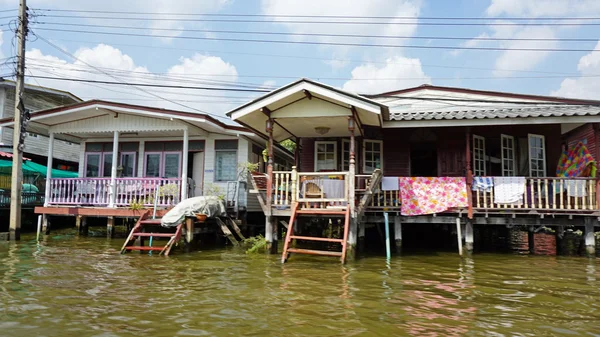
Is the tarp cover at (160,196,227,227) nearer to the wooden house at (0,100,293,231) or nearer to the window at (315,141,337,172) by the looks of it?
the wooden house at (0,100,293,231)

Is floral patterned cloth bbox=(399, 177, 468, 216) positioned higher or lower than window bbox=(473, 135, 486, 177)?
lower

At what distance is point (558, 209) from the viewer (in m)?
10.2

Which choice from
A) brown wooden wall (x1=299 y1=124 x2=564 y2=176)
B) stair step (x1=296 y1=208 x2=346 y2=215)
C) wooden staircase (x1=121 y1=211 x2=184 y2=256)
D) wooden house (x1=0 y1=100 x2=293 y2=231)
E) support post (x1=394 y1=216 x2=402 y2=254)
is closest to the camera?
stair step (x1=296 y1=208 x2=346 y2=215)

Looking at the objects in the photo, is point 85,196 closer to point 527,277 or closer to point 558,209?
point 527,277

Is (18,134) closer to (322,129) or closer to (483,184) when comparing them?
(322,129)

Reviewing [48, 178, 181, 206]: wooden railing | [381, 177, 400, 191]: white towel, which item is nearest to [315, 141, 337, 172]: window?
[381, 177, 400, 191]: white towel

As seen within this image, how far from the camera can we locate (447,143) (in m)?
13.0

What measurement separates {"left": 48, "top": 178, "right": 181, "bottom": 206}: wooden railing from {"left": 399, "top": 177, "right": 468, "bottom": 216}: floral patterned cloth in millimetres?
7031

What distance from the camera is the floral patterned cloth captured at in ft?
35.6

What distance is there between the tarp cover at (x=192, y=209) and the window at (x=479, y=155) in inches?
300

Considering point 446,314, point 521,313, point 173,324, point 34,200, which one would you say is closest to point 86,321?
point 173,324

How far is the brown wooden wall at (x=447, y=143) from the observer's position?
42.2 ft

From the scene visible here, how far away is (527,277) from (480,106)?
8440mm

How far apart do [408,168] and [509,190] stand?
327 centimetres
